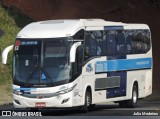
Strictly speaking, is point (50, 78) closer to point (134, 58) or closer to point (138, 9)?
point (134, 58)

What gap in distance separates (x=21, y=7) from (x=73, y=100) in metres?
25.4

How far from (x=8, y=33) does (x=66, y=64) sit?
1949 cm

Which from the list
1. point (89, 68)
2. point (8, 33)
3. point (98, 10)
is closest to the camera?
point (89, 68)

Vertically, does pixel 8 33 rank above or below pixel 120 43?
above

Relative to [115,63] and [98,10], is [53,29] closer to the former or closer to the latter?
[115,63]

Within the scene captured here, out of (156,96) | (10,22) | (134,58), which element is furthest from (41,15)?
(134,58)

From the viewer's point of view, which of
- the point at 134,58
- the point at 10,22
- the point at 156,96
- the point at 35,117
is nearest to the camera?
the point at 35,117

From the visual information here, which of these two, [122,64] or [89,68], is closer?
[89,68]

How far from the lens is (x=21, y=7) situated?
49.3 meters

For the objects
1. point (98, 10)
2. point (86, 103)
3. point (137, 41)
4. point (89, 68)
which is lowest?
point (86, 103)

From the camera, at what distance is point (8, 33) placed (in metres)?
→ 43.8

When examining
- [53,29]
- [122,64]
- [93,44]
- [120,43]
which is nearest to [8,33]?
[120,43]

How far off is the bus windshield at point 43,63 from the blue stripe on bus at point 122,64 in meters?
2.31

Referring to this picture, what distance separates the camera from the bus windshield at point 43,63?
2478 cm
